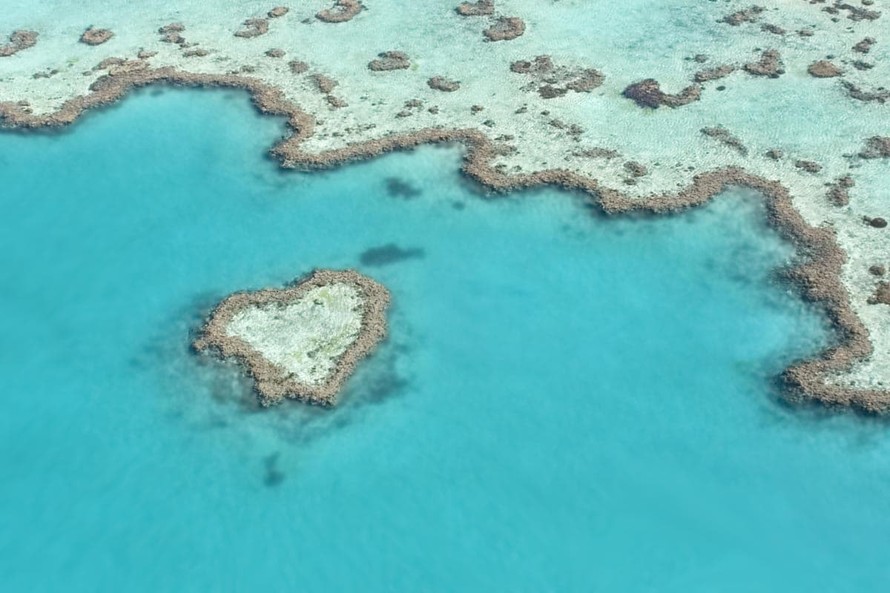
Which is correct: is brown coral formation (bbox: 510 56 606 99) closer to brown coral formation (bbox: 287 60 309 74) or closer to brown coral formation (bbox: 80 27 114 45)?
brown coral formation (bbox: 287 60 309 74)

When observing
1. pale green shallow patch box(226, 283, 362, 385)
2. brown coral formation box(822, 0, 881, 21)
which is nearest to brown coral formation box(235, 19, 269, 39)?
pale green shallow patch box(226, 283, 362, 385)

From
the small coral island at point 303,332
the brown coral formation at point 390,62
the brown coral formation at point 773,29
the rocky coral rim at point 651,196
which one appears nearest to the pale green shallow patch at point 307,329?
the small coral island at point 303,332

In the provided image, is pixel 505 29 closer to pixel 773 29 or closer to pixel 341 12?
pixel 341 12

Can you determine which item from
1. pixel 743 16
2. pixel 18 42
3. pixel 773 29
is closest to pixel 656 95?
pixel 773 29

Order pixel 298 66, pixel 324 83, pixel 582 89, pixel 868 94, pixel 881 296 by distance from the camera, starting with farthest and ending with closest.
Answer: pixel 298 66 → pixel 324 83 → pixel 582 89 → pixel 868 94 → pixel 881 296

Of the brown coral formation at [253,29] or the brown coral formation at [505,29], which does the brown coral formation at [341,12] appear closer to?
the brown coral formation at [253,29]

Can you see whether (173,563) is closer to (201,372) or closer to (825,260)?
(201,372)
